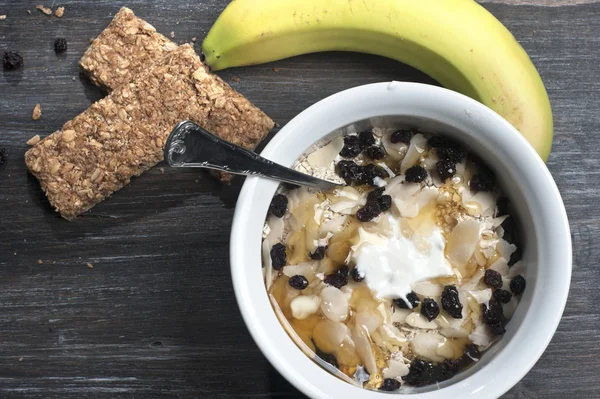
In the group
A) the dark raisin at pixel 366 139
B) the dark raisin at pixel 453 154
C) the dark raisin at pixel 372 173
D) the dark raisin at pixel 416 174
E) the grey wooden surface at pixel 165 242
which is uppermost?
the dark raisin at pixel 453 154

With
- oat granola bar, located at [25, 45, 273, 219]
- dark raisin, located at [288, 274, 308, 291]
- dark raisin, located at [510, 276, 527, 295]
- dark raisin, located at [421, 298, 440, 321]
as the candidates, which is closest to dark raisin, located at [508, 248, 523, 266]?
dark raisin, located at [510, 276, 527, 295]

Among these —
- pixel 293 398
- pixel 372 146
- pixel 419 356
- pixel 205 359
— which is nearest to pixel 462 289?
pixel 419 356

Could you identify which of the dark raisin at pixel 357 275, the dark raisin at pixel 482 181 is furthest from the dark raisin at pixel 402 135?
the dark raisin at pixel 357 275

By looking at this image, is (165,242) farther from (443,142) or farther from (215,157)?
(443,142)

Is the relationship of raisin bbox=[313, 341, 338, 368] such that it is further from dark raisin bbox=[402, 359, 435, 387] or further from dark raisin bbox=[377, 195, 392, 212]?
dark raisin bbox=[377, 195, 392, 212]

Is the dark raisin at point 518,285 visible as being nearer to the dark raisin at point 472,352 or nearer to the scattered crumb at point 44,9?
the dark raisin at point 472,352

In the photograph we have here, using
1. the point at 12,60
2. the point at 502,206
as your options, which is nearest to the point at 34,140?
the point at 12,60

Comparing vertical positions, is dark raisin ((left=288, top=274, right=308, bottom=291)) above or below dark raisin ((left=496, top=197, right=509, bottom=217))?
below
